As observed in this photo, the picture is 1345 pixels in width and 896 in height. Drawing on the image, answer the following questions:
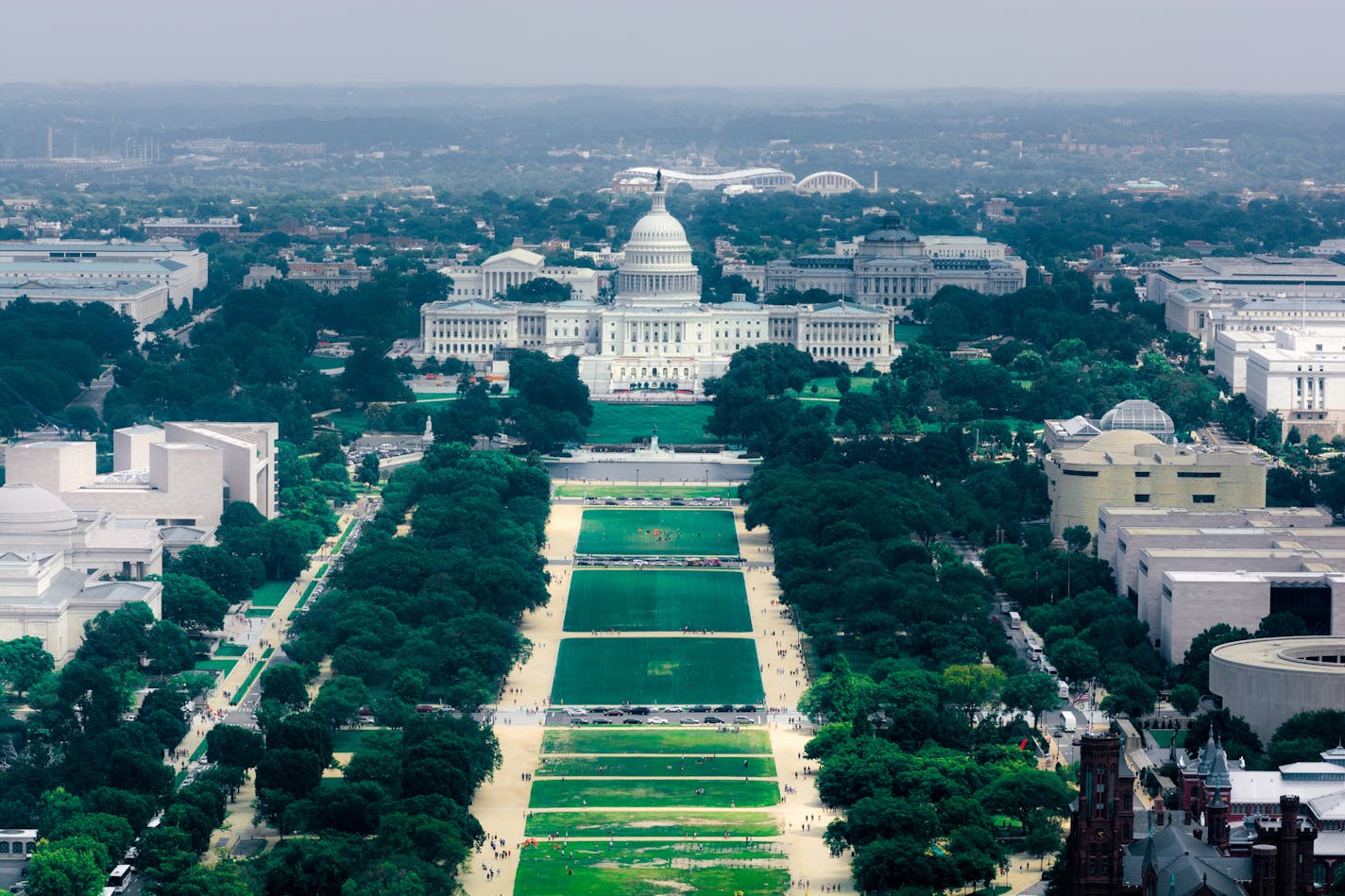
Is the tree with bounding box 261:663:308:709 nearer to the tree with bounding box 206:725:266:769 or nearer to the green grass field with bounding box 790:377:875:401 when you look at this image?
the tree with bounding box 206:725:266:769

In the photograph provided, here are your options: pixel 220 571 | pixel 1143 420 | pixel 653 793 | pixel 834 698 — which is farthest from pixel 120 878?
pixel 1143 420

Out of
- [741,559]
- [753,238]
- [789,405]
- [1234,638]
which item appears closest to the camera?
[1234,638]

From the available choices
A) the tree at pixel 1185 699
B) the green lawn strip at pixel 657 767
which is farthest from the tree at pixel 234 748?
the tree at pixel 1185 699

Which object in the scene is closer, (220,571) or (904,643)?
(904,643)

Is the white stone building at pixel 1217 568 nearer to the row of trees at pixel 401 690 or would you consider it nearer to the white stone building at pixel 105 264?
the row of trees at pixel 401 690

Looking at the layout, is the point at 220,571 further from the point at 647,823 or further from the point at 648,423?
the point at 648,423

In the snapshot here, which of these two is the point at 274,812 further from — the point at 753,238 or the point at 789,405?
the point at 753,238

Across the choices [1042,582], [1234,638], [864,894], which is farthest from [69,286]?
[864,894]
